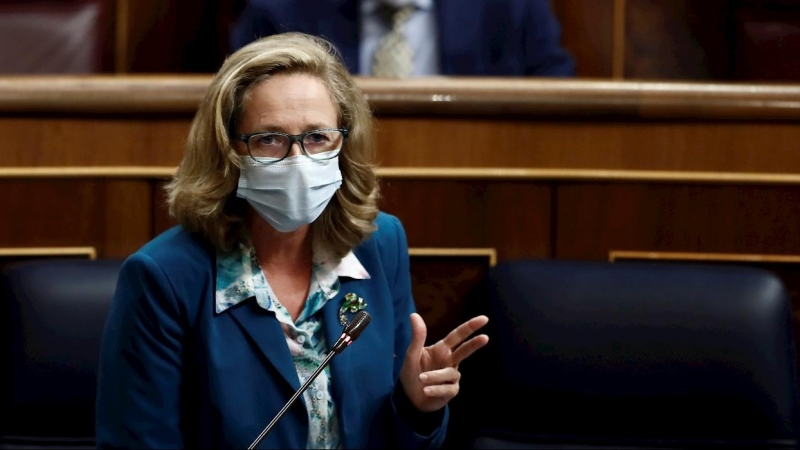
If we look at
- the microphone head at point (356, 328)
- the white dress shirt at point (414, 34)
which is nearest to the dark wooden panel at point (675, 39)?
the white dress shirt at point (414, 34)

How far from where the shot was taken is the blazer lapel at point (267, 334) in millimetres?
649

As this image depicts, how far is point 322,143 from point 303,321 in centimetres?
11

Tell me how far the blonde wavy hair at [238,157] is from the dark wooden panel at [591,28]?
0.77m

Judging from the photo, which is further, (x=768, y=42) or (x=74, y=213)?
(x=768, y=42)

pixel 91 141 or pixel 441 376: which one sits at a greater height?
pixel 91 141

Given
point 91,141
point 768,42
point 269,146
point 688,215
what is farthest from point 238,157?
point 768,42

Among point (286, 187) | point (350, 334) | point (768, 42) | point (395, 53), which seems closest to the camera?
point (350, 334)

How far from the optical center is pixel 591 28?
1424 millimetres

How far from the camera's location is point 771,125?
0.89 m

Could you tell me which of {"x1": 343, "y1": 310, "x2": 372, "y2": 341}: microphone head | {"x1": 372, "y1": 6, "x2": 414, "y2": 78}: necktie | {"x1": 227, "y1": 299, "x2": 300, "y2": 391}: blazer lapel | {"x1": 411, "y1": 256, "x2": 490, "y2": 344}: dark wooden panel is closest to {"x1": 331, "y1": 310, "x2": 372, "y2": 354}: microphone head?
{"x1": 343, "y1": 310, "x2": 372, "y2": 341}: microphone head

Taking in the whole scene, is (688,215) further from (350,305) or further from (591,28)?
(591,28)

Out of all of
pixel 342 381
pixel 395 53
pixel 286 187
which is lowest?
pixel 342 381

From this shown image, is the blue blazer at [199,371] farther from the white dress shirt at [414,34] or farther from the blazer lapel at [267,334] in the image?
the white dress shirt at [414,34]

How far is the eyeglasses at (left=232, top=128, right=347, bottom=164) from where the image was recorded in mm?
645
